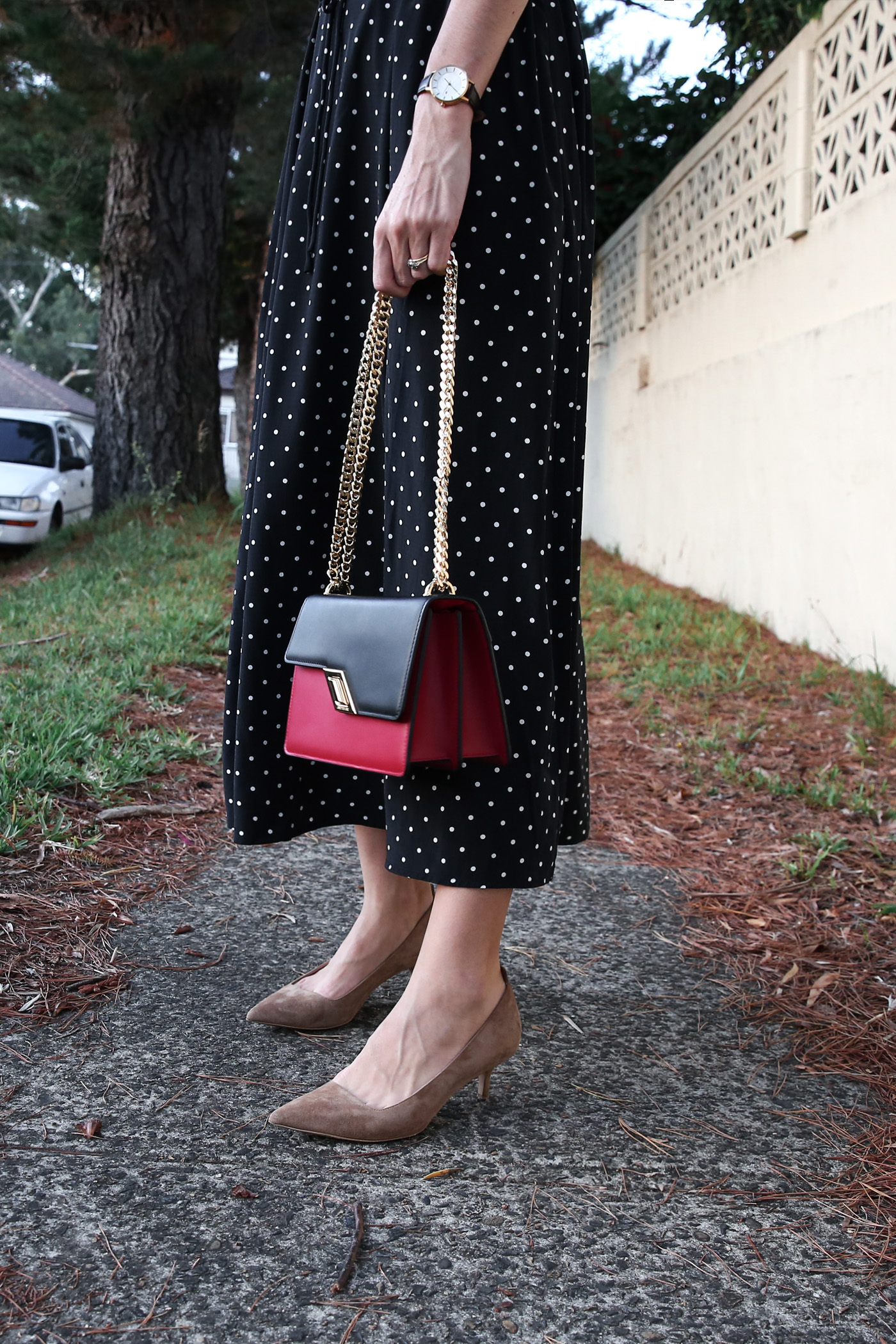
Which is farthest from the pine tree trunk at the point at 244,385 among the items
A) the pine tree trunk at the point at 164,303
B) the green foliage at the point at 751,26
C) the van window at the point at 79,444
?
the green foliage at the point at 751,26

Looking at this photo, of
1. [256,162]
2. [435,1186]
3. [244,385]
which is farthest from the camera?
[244,385]

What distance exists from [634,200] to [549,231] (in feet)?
25.6

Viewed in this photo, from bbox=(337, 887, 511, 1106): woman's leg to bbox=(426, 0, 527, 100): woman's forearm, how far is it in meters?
0.93

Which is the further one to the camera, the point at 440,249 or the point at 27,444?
the point at 27,444

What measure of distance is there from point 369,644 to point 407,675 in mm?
79

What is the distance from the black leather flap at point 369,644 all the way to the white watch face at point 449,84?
56 centimetres

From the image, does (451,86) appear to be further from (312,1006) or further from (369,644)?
(312,1006)

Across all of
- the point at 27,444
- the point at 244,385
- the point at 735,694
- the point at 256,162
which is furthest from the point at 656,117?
the point at 244,385

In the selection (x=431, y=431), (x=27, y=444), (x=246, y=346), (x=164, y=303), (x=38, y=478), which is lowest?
(x=431, y=431)

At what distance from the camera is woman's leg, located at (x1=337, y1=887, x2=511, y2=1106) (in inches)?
46.6

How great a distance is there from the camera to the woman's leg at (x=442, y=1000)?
3.88 feet

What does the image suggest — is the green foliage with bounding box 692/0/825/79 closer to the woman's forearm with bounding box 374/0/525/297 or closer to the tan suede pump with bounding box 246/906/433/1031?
the woman's forearm with bounding box 374/0/525/297

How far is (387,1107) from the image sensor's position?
3.76ft

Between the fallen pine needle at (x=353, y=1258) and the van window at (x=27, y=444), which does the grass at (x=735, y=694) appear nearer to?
the fallen pine needle at (x=353, y=1258)
